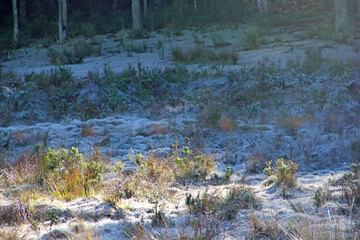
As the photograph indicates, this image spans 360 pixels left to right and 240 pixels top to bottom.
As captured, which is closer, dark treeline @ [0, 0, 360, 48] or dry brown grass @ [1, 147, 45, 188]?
dry brown grass @ [1, 147, 45, 188]

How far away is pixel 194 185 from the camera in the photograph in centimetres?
364

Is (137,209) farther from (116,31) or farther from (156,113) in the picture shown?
(116,31)

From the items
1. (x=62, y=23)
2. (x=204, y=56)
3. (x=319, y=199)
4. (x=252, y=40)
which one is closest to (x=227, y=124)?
(x=319, y=199)

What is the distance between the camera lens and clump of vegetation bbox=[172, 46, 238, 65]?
29.6 feet

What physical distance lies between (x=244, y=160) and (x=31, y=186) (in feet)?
8.45

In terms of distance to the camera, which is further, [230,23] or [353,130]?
[230,23]

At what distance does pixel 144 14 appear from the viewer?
61.1 feet

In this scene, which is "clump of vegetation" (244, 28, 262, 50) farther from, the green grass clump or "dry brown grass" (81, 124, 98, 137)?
the green grass clump

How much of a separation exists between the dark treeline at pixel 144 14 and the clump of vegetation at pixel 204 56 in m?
4.70

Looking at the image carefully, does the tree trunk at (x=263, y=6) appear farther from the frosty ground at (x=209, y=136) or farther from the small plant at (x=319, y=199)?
the small plant at (x=319, y=199)

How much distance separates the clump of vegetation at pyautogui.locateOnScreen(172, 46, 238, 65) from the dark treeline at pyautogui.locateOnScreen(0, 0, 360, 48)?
15.4ft

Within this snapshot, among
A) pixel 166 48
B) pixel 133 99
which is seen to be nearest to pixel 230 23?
pixel 166 48

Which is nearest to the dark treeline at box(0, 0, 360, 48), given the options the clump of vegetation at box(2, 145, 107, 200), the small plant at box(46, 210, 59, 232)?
the clump of vegetation at box(2, 145, 107, 200)

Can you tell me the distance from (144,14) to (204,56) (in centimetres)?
1001
